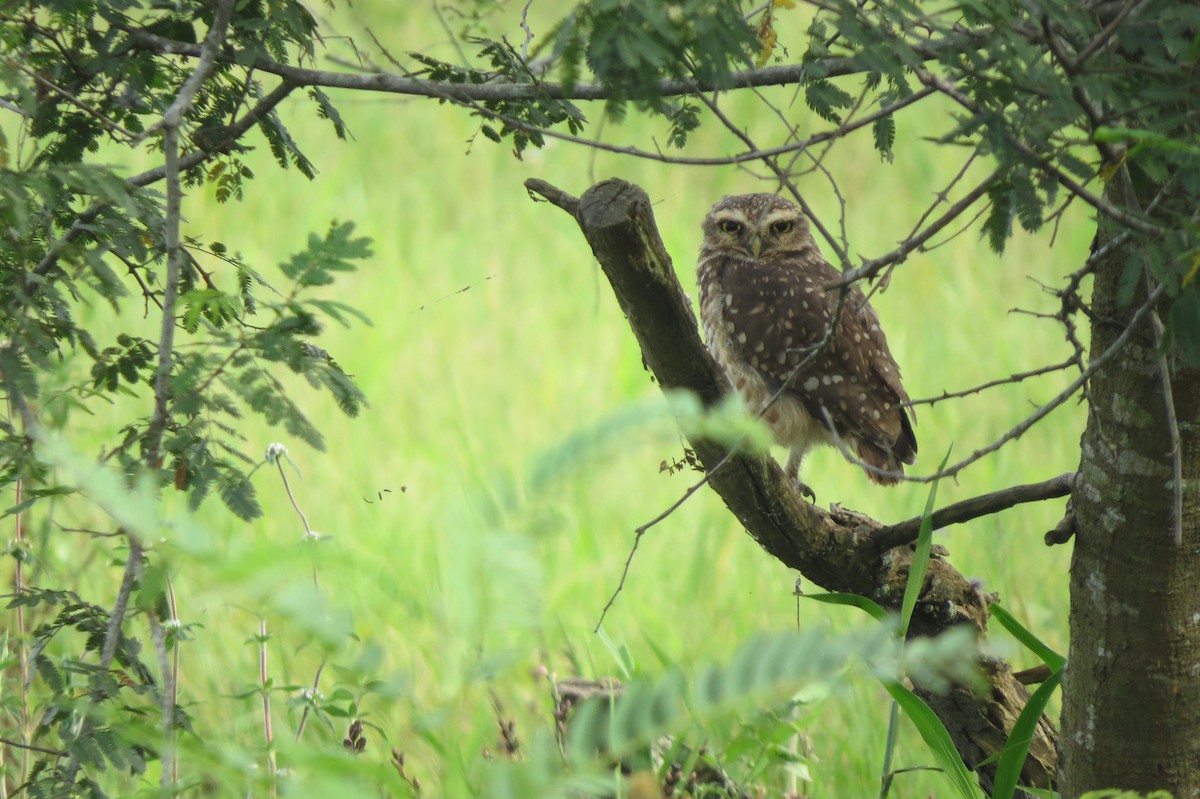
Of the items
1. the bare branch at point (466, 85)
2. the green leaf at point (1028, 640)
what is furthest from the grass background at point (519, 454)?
the green leaf at point (1028, 640)

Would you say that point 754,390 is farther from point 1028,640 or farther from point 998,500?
point 1028,640

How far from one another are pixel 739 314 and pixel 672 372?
66.2 inches

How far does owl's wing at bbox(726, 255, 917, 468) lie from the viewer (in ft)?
12.2

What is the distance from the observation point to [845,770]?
296cm

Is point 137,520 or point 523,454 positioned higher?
point 523,454

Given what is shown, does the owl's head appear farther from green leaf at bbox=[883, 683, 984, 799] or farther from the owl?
green leaf at bbox=[883, 683, 984, 799]

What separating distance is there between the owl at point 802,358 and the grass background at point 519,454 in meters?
0.63

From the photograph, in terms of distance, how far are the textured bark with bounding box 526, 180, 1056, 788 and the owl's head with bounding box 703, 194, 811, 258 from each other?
154 centimetres

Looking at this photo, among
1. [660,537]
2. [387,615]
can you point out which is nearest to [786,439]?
[660,537]

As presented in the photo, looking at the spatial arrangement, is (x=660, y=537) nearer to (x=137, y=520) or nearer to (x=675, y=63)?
(x=675, y=63)

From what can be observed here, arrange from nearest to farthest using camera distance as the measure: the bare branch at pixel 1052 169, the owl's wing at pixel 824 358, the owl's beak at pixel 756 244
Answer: the bare branch at pixel 1052 169 → the owl's wing at pixel 824 358 → the owl's beak at pixel 756 244

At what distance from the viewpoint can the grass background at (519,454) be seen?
3.30 feet

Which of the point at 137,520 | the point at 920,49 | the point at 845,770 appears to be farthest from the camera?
the point at 845,770

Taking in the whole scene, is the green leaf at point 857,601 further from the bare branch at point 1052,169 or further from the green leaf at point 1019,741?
the bare branch at point 1052,169
